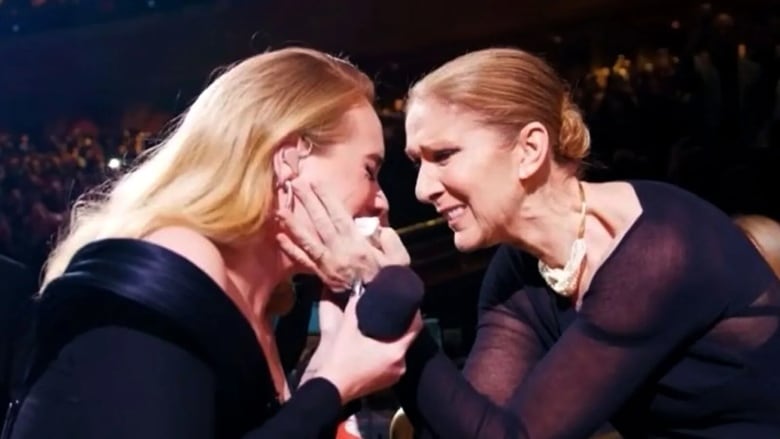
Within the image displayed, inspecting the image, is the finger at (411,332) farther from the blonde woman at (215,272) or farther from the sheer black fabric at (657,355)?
the sheer black fabric at (657,355)

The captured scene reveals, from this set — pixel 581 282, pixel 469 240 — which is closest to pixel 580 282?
pixel 581 282

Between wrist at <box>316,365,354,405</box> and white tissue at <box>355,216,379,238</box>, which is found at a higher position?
white tissue at <box>355,216,379,238</box>

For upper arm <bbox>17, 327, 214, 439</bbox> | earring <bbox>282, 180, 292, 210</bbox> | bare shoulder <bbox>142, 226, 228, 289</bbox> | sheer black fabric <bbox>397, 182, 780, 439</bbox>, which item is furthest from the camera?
sheer black fabric <bbox>397, 182, 780, 439</bbox>

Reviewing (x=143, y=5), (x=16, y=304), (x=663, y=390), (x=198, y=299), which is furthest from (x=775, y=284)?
(x=143, y=5)

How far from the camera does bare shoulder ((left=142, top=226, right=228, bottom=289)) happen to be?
1297mm

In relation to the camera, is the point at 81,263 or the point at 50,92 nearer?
the point at 81,263

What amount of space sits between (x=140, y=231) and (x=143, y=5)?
18.4ft

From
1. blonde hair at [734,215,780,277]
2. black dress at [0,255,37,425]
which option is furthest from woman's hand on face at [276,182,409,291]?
black dress at [0,255,37,425]

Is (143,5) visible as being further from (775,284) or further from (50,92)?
(775,284)

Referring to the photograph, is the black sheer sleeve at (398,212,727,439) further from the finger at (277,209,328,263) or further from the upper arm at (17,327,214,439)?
the upper arm at (17,327,214,439)

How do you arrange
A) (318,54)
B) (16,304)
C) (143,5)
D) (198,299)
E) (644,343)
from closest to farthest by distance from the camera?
(198,299) < (318,54) < (644,343) < (16,304) < (143,5)

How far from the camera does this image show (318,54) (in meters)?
1.48

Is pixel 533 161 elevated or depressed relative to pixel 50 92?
elevated

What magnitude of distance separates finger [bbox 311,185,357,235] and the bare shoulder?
5.5 inches
